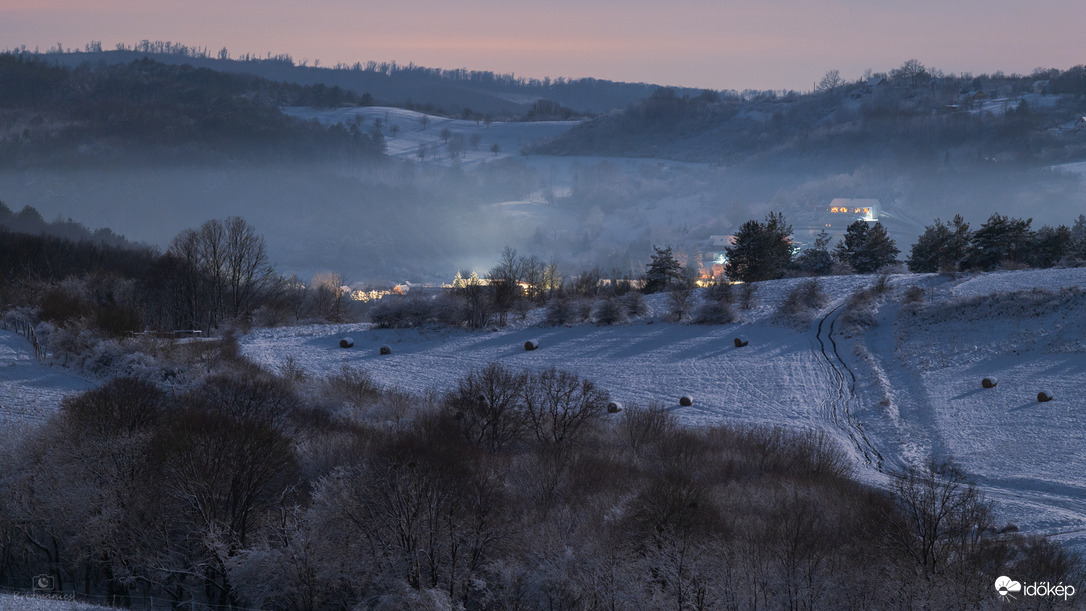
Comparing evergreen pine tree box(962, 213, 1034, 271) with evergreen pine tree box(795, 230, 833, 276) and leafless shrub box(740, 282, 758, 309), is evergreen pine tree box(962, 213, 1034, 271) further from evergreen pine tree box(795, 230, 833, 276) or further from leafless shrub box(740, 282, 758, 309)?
leafless shrub box(740, 282, 758, 309)

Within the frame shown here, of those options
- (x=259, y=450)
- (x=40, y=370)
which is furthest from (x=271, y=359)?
(x=259, y=450)

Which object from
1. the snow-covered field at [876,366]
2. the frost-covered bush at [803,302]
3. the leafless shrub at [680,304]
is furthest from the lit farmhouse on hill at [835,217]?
the leafless shrub at [680,304]

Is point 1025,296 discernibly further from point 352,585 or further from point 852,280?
point 352,585

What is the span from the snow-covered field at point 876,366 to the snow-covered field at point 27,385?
11.3m

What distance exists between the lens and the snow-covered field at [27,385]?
124 ft

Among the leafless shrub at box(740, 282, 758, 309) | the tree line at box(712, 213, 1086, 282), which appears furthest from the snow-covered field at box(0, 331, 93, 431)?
the tree line at box(712, 213, 1086, 282)

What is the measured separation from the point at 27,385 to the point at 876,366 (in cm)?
4637

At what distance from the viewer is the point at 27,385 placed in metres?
42.6

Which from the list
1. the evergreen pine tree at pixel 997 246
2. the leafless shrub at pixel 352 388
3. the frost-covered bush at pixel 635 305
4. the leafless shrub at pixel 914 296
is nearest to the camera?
the leafless shrub at pixel 352 388

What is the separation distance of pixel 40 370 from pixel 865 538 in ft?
139

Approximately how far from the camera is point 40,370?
149ft

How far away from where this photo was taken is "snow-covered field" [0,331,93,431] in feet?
124

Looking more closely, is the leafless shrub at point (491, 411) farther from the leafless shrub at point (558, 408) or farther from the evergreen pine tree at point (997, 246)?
the evergreen pine tree at point (997, 246)

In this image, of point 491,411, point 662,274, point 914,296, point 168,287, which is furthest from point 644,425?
point 168,287
